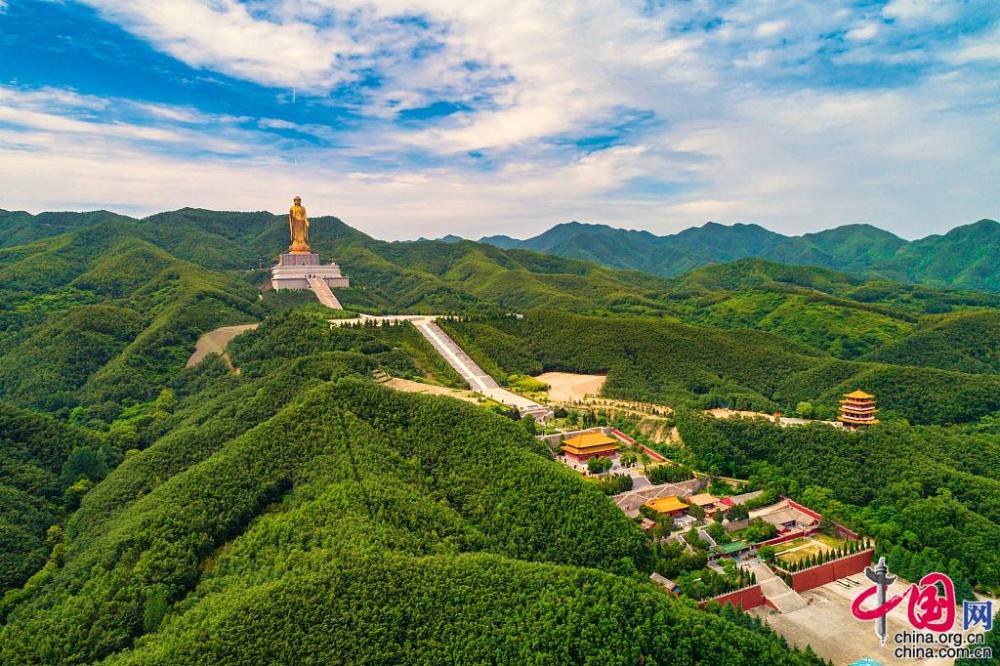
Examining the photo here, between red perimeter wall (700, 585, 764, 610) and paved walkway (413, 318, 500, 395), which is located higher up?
paved walkway (413, 318, 500, 395)

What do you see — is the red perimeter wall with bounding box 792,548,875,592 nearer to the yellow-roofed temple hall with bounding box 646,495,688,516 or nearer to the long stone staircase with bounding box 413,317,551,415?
the yellow-roofed temple hall with bounding box 646,495,688,516

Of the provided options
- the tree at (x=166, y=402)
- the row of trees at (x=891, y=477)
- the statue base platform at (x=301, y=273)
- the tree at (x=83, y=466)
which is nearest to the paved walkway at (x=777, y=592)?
the row of trees at (x=891, y=477)

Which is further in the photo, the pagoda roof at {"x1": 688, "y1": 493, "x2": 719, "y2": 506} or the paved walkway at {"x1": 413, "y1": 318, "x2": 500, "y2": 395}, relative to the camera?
the paved walkway at {"x1": 413, "y1": 318, "x2": 500, "y2": 395}

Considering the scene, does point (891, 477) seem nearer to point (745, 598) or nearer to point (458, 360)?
point (745, 598)

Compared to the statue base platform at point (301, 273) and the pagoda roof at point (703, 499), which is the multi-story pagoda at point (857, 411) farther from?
the statue base platform at point (301, 273)

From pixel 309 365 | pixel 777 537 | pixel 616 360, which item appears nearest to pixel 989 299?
pixel 616 360

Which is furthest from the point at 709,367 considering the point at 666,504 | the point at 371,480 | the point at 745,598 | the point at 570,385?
the point at 371,480

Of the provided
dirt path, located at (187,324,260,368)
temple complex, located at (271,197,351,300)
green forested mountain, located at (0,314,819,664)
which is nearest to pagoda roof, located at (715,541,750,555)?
green forested mountain, located at (0,314,819,664)
